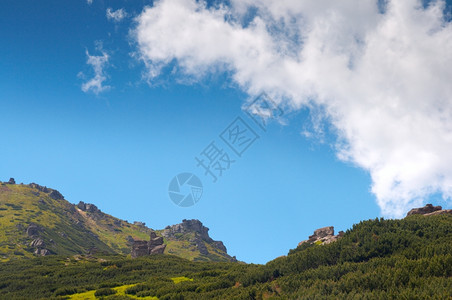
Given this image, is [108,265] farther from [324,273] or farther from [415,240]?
[415,240]

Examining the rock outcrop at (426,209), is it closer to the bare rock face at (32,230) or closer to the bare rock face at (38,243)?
the bare rock face at (38,243)

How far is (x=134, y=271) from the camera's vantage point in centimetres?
6009

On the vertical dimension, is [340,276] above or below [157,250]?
below

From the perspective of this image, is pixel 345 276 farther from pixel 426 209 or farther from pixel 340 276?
pixel 426 209

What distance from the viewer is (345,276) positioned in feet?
87.1

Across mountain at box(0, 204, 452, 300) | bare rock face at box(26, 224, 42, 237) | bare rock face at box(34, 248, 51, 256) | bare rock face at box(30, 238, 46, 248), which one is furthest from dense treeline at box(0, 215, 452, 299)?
bare rock face at box(26, 224, 42, 237)

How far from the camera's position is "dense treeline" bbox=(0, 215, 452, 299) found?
73.2 ft

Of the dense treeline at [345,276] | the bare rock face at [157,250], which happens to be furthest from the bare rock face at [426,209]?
the bare rock face at [157,250]

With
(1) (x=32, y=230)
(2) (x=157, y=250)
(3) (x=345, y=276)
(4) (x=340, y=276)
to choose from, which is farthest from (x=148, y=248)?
(3) (x=345, y=276)

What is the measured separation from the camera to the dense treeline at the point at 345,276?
22.3 meters

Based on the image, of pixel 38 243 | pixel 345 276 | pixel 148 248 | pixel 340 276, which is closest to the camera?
pixel 345 276

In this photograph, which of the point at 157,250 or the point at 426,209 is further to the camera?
the point at 157,250

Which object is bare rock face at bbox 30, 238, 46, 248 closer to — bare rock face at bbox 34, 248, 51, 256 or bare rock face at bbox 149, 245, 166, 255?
bare rock face at bbox 34, 248, 51, 256

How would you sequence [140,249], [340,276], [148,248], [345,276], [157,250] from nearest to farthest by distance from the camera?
1. [345,276]
2. [340,276]
3. [157,250]
4. [140,249]
5. [148,248]
